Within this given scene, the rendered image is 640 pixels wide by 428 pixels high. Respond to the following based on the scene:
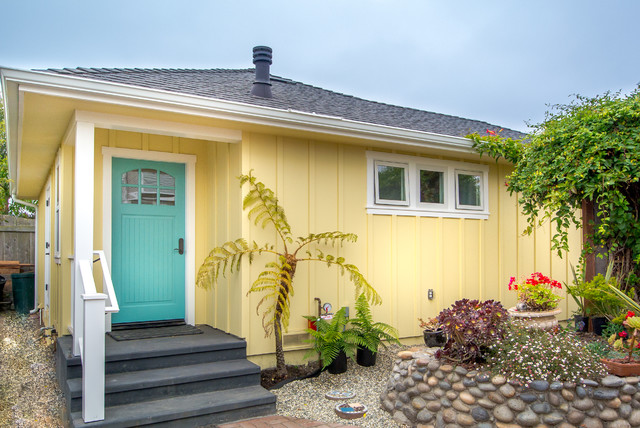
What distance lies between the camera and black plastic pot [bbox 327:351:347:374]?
4552 mm

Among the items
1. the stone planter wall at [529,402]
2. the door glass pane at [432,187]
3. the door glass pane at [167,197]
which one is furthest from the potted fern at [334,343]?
the door glass pane at [167,197]

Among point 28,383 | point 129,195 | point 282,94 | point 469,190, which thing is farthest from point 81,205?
point 469,190

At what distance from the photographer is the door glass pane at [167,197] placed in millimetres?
5273

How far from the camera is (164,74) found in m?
5.68

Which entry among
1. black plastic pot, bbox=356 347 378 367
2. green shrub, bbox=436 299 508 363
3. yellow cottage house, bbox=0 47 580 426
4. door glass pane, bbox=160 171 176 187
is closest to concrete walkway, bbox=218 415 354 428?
yellow cottage house, bbox=0 47 580 426

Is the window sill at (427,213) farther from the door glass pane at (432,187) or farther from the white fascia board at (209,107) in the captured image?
the white fascia board at (209,107)

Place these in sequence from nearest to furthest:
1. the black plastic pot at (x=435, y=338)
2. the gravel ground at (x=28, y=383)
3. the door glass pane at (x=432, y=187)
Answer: the gravel ground at (x=28, y=383) < the black plastic pot at (x=435, y=338) < the door glass pane at (x=432, y=187)

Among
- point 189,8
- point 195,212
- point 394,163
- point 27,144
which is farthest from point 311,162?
point 189,8

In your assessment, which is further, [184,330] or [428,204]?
[428,204]

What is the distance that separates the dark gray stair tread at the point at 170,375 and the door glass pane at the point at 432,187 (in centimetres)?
294

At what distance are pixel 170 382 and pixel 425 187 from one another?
Result: 363 centimetres

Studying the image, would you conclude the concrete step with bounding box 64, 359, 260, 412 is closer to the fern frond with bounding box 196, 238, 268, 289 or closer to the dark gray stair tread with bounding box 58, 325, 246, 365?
the dark gray stair tread with bounding box 58, 325, 246, 365

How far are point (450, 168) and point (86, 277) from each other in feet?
14.2

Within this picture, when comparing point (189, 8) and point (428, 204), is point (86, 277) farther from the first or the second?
point (189, 8)
